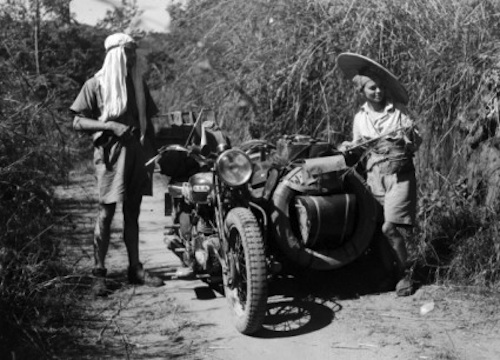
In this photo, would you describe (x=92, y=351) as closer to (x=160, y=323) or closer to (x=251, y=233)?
(x=160, y=323)

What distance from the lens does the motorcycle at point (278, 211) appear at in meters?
4.73

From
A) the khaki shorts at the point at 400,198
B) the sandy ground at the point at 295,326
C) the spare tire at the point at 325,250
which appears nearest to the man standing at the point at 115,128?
the sandy ground at the point at 295,326

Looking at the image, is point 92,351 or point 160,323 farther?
point 160,323

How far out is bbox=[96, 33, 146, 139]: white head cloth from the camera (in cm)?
547

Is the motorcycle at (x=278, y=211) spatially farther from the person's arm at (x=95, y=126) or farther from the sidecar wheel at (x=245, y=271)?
the person's arm at (x=95, y=126)

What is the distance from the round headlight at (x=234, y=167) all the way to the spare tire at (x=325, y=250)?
351mm

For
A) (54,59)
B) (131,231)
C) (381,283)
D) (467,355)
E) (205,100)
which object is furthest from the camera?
(54,59)

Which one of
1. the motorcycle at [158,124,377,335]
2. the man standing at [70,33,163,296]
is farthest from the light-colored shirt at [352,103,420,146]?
the man standing at [70,33,163,296]

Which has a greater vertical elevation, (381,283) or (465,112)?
(465,112)

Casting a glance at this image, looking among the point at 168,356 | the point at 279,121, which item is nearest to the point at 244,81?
the point at 279,121

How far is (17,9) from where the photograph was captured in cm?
621

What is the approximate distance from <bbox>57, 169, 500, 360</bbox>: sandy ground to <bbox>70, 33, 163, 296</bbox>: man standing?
0.40 metres

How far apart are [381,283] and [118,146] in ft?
7.58

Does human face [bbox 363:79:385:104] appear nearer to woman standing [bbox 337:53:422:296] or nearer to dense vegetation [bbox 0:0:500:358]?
woman standing [bbox 337:53:422:296]
